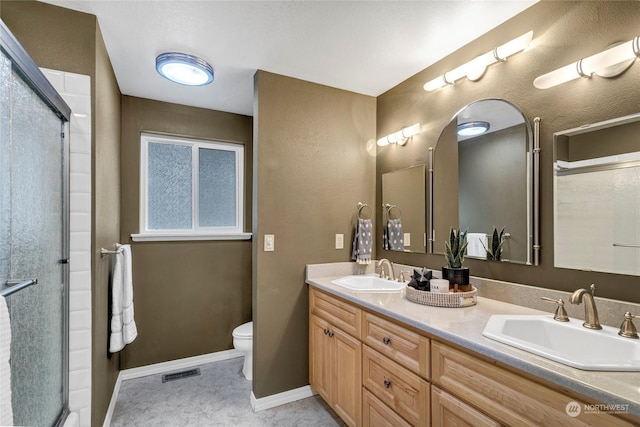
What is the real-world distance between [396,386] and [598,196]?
48.9 inches

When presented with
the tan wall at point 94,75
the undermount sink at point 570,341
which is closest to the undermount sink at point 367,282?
the undermount sink at point 570,341

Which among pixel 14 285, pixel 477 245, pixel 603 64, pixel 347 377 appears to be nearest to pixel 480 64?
pixel 603 64

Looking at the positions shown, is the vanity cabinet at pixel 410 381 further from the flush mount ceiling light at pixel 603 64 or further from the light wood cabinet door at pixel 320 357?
the flush mount ceiling light at pixel 603 64

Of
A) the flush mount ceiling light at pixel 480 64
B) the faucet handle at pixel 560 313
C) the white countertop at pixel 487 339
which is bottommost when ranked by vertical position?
the white countertop at pixel 487 339

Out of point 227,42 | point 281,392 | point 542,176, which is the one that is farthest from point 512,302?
point 227,42

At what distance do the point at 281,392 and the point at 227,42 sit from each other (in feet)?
7.86

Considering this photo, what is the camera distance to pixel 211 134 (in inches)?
120

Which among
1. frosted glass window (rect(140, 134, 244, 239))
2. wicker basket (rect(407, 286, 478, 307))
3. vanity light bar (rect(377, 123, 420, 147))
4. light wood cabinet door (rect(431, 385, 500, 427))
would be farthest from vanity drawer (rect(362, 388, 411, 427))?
frosted glass window (rect(140, 134, 244, 239))

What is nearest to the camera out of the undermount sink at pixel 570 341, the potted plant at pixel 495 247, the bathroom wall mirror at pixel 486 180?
the undermount sink at pixel 570 341

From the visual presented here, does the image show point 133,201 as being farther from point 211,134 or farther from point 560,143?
point 560,143

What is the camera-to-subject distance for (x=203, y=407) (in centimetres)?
225

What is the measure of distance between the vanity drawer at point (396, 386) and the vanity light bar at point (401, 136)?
59.3 inches

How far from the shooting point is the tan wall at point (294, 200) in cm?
225

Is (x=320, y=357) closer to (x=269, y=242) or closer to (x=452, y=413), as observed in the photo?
(x=269, y=242)
